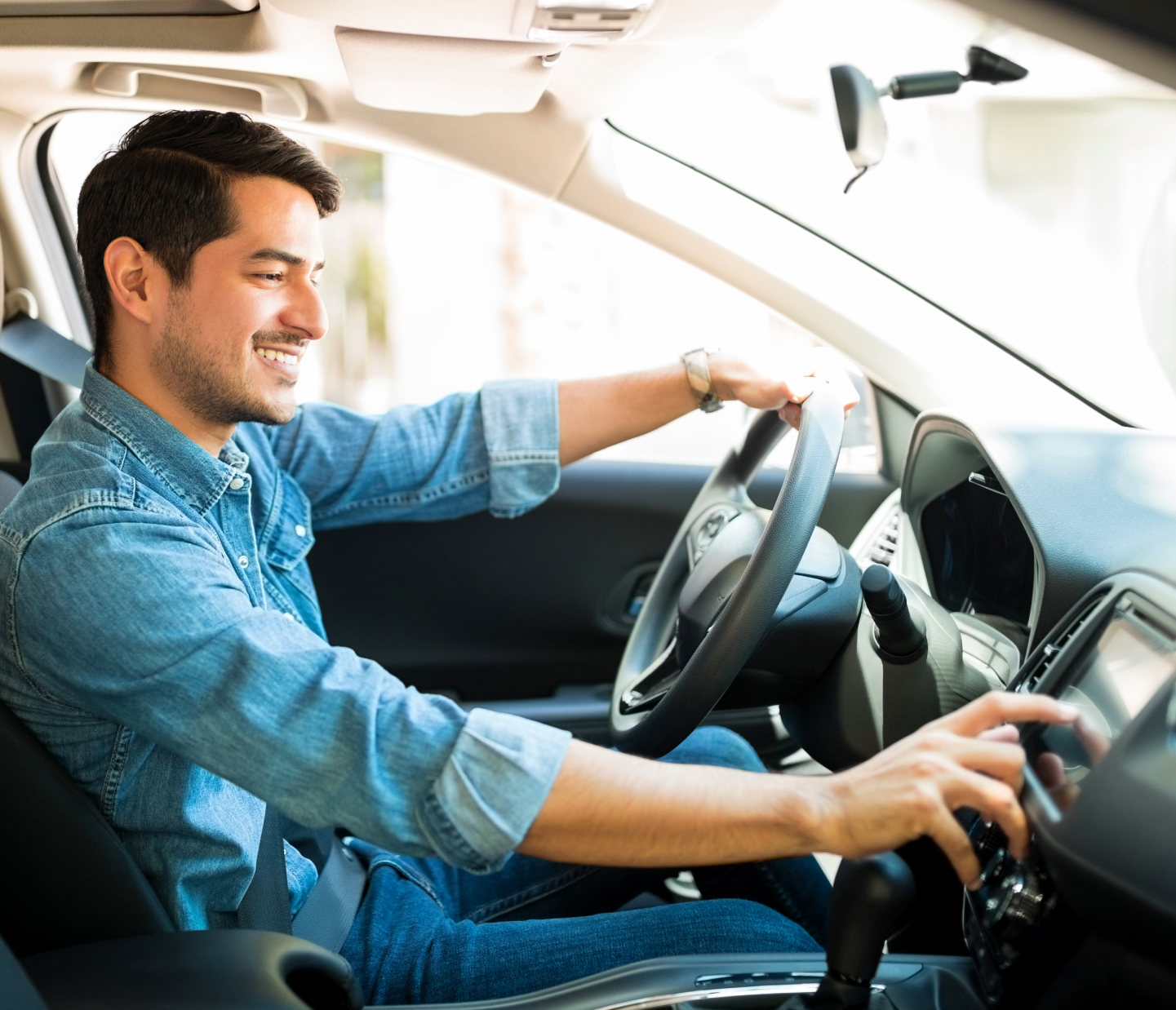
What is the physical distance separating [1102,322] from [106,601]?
1.54 meters

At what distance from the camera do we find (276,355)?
4.22ft

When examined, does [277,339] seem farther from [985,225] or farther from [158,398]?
[985,225]

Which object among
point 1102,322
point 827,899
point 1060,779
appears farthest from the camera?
point 1102,322

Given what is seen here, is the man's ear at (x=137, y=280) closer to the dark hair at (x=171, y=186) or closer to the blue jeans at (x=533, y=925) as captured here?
the dark hair at (x=171, y=186)

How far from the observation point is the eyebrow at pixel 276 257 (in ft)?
4.04

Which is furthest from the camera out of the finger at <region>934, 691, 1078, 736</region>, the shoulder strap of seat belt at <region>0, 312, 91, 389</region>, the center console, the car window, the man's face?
the car window

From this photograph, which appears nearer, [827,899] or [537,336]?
[827,899]

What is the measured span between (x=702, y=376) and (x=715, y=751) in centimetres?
52

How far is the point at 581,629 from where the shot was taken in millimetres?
2047

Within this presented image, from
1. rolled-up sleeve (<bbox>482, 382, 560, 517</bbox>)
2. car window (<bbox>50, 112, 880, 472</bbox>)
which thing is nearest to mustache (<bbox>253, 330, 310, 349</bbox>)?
rolled-up sleeve (<bbox>482, 382, 560, 517</bbox>)

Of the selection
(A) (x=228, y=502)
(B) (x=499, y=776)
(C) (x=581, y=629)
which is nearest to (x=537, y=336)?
(C) (x=581, y=629)

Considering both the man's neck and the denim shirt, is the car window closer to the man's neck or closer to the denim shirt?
the man's neck

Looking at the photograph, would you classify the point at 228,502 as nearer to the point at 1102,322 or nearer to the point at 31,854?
the point at 31,854

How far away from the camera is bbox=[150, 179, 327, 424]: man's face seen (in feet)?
3.91
